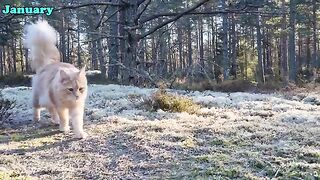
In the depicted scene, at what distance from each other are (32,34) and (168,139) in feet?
11.0

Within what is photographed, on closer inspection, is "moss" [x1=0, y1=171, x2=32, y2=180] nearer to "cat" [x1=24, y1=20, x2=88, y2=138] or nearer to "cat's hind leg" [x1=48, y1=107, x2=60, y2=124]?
"cat" [x1=24, y1=20, x2=88, y2=138]

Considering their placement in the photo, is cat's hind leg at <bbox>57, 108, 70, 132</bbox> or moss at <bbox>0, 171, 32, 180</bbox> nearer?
moss at <bbox>0, 171, 32, 180</bbox>

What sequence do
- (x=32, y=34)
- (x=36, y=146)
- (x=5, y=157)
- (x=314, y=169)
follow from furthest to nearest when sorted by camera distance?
(x=32, y=34)
(x=36, y=146)
(x=5, y=157)
(x=314, y=169)

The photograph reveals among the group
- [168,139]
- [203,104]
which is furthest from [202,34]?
[168,139]

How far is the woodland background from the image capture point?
8867 mm

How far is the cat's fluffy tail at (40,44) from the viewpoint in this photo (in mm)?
7094

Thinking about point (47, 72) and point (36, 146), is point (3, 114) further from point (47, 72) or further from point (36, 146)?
point (36, 146)

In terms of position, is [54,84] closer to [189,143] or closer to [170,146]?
[170,146]

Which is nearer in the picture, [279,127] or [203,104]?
[279,127]

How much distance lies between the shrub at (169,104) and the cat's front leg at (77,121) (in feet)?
6.42

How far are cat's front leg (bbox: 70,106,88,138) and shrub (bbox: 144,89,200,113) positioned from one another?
1.96m

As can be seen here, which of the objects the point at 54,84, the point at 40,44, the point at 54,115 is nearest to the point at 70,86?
the point at 54,84

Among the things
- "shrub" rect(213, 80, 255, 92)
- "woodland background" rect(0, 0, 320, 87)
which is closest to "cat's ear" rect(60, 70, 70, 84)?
"woodland background" rect(0, 0, 320, 87)

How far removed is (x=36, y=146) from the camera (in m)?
4.93
